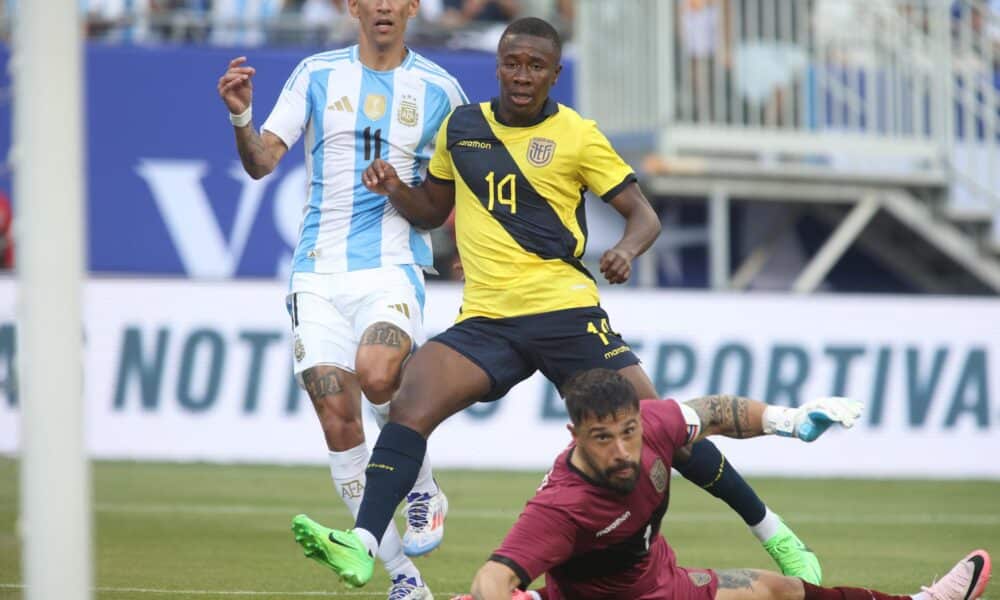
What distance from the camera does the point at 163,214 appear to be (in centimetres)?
1728

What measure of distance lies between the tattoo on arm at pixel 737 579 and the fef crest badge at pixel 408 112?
98.4 inches

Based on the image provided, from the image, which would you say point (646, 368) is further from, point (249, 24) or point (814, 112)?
point (249, 24)

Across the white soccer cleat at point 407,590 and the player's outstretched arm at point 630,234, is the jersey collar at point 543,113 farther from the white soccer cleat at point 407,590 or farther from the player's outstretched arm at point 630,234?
the white soccer cleat at point 407,590

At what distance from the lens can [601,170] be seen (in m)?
7.09

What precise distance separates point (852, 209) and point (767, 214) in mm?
1002

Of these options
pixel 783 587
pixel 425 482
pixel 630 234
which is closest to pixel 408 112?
pixel 630 234

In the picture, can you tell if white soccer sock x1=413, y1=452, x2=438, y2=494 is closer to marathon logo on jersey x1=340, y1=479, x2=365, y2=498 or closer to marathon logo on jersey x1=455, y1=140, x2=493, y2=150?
marathon logo on jersey x1=340, y1=479, x2=365, y2=498

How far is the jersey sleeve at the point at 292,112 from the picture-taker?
737cm

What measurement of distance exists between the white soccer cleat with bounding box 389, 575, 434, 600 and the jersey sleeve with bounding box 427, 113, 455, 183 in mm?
1701

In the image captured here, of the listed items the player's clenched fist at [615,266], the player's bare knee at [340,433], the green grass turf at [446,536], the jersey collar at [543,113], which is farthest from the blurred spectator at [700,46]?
the player's clenched fist at [615,266]

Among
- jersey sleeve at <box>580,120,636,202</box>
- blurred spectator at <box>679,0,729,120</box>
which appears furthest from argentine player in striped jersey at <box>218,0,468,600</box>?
blurred spectator at <box>679,0,729,120</box>

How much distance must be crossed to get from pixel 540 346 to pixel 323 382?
923mm

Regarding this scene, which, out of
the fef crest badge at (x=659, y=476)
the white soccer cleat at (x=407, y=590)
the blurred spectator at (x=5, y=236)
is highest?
the fef crest badge at (x=659, y=476)

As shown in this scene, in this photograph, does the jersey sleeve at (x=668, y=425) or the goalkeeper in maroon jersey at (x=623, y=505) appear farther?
the jersey sleeve at (x=668, y=425)
